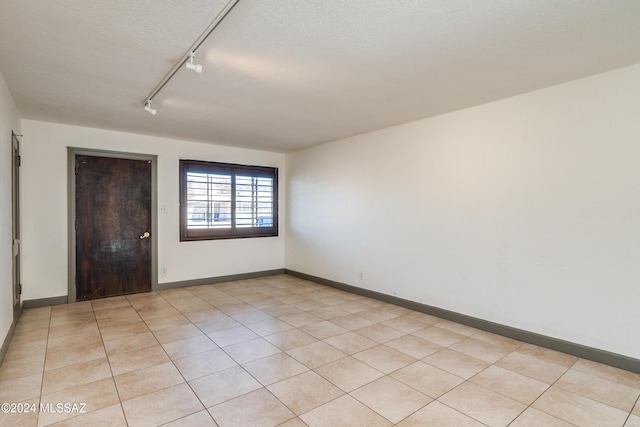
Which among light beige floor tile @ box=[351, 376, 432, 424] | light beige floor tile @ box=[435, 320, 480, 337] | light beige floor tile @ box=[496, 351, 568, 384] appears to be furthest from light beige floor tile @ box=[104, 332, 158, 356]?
light beige floor tile @ box=[496, 351, 568, 384]

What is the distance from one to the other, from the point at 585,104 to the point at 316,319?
3.54 metres

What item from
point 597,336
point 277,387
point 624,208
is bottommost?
point 277,387

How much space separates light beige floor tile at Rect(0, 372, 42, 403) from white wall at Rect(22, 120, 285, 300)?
2.47m

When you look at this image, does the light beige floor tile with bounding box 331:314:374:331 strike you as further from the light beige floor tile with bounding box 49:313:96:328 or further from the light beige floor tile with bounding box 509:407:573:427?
the light beige floor tile with bounding box 49:313:96:328

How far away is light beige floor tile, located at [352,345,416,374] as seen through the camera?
288 cm

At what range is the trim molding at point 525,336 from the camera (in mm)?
2838

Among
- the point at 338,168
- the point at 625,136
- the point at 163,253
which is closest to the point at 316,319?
the point at 338,168

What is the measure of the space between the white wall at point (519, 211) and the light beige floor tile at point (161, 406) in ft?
10.1

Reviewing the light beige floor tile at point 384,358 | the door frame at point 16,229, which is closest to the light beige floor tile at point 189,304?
the door frame at point 16,229

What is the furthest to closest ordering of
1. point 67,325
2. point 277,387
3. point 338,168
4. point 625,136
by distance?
point 338,168 < point 67,325 < point 625,136 < point 277,387

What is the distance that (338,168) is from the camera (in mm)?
5676

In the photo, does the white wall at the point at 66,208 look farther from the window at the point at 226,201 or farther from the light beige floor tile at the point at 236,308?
the light beige floor tile at the point at 236,308

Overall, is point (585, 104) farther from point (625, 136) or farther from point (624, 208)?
point (624, 208)

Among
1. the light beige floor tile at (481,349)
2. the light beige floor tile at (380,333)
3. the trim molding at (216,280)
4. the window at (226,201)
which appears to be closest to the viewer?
the light beige floor tile at (481,349)
